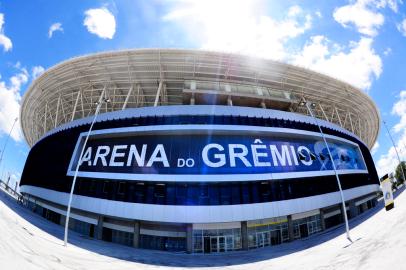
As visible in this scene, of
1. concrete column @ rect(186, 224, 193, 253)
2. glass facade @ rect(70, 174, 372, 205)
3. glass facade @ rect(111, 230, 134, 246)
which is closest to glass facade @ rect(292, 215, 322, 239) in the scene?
glass facade @ rect(70, 174, 372, 205)

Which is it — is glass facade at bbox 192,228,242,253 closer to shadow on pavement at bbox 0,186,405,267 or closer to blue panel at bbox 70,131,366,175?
shadow on pavement at bbox 0,186,405,267

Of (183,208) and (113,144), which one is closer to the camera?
(183,208)

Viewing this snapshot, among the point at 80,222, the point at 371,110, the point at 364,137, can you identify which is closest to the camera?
the point at 80,222

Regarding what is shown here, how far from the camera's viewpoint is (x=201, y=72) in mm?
34312

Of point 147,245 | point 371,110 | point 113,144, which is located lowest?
point 147,245

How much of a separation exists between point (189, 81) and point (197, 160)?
43.6 ft

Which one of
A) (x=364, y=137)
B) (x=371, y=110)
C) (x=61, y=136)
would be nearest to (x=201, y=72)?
(x=61, y=136)

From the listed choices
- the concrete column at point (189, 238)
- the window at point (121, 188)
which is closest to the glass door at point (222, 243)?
the concrete column at point (189, 238)

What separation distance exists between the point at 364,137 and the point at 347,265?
2122 inches

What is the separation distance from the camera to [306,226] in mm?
28109

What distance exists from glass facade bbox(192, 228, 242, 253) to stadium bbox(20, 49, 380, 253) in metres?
0.10

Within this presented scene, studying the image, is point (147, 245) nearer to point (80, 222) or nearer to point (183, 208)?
point (183, 208)

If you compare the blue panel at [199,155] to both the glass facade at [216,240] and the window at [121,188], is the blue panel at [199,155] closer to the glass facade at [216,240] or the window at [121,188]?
the window at [121,188]

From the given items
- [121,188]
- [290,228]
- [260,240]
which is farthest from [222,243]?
[121,188]
